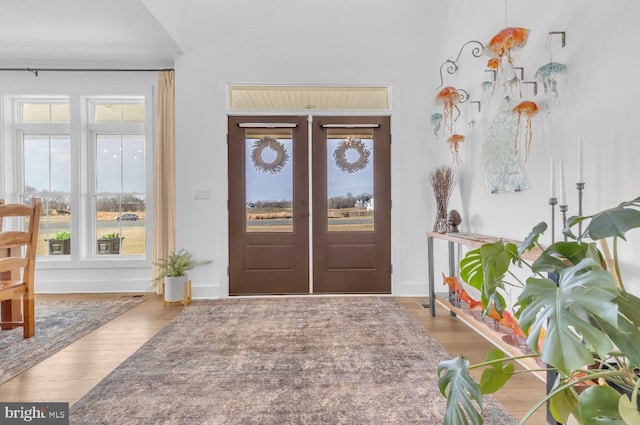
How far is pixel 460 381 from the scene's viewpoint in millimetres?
965

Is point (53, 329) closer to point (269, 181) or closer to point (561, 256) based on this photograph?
point (269, 181)

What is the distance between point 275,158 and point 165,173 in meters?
1.38

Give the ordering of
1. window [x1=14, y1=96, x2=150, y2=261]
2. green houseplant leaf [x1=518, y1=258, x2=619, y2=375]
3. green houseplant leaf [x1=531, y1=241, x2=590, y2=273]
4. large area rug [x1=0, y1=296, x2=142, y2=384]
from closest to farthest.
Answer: green houseplant leaf [x1=518, y1=258, x2=619, y2=375] → green houseplant leaf [x1=531, y1=241, x2=590, y2=273] → large area rug [x1=0, y1=296, x2=142, y2=384] → window [x1=14, y1=96, x2=150, y2=261]

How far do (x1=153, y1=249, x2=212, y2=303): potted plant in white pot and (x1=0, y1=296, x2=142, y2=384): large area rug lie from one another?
1.46ft

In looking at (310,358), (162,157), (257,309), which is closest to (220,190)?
(162,157)

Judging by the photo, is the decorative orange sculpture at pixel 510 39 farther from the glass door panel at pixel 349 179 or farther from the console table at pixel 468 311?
the glass door panel at pixel 349 179

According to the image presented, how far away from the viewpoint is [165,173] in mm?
4023

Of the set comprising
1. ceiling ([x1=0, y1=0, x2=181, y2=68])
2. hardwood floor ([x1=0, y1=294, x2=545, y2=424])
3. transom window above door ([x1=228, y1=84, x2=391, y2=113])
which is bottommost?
hardwood floor ([x1=0, y1=294, x2=545, y2=424])

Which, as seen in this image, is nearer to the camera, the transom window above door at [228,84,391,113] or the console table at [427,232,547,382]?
the console table at [427,232,547,382]

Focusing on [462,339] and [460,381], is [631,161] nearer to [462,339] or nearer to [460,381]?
[460,381]

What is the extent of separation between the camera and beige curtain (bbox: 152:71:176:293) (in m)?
3.98

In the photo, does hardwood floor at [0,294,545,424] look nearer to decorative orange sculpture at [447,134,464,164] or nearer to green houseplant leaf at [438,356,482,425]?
green houseplant leaf at [438,356,482,425]

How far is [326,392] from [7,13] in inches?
177

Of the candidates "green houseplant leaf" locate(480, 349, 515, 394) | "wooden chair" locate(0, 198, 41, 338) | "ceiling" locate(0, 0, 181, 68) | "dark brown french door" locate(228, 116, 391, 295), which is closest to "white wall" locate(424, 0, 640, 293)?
"green houseplant leaf" locate(480, 349, 515, 394)
